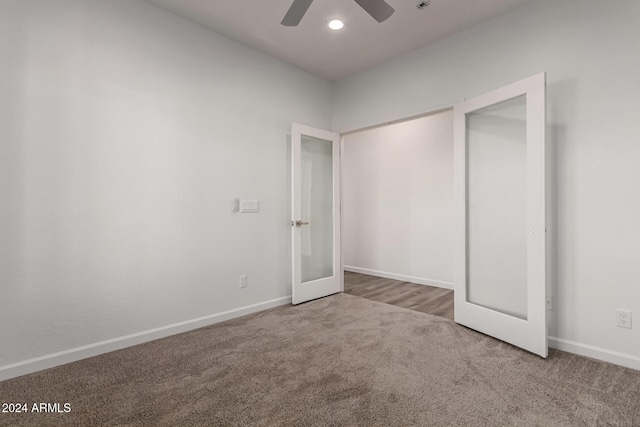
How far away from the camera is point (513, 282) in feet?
8.64

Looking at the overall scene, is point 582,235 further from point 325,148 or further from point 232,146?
point 232,146

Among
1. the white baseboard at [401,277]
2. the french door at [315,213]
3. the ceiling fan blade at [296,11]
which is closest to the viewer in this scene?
the ceiling fan blade at [296,11]

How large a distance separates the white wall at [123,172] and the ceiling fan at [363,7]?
58.0 inches

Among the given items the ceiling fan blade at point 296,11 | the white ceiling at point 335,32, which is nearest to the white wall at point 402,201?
the white ceiling at point 335,32

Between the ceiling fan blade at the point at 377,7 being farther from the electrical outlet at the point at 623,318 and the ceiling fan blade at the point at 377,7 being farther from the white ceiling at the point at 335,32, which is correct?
the electrical outlet at the point at 623,318

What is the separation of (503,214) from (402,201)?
7.79ft

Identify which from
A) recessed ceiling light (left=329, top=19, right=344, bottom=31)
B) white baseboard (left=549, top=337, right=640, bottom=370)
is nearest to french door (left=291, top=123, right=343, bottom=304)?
recessed ceiling light (left=329, top=19, right=344, bottom=31)

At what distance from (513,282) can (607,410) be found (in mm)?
1064

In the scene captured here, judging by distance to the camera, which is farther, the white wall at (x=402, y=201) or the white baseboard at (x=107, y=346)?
the white wall at (x=402, y=201)

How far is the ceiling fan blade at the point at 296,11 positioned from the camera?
5.89 feet

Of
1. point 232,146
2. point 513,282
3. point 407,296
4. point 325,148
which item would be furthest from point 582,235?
point 232,146

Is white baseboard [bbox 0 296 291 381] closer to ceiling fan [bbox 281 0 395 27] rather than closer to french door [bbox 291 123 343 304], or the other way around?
french door [bbox 291 123 343 304]

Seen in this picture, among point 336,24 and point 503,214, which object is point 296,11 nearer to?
point 336,24

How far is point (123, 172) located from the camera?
2.55 m
